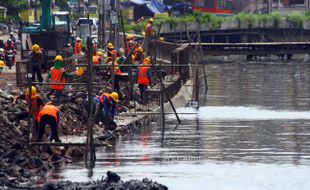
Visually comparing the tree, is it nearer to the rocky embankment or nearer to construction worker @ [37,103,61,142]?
the rocky embankment

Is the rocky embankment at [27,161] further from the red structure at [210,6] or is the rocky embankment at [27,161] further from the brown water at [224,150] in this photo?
the red structure at [210,6]

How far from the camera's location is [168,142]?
3388cm

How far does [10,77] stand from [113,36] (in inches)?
552

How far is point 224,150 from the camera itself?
31.9m

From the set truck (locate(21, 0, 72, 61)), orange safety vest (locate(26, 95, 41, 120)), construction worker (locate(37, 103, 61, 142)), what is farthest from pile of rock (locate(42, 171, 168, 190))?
truck (locate(21, 0, 72, 61))

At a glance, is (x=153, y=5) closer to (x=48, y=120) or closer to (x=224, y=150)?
(x=224, y=150)

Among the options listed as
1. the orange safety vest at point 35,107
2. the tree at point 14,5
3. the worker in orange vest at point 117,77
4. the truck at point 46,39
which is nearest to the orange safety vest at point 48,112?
the orange safety vest at point 35,107

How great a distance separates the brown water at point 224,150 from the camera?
26609 millimetres

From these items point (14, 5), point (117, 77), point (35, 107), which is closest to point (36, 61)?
point (117, 77)

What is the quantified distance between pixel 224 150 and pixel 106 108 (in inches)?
149

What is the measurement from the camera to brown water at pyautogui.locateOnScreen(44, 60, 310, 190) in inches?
1048

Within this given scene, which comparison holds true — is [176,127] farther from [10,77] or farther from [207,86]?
[207,86]

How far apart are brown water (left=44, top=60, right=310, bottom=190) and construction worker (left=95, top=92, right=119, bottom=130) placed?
77 centimetres

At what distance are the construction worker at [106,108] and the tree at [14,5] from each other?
51.1 meters
